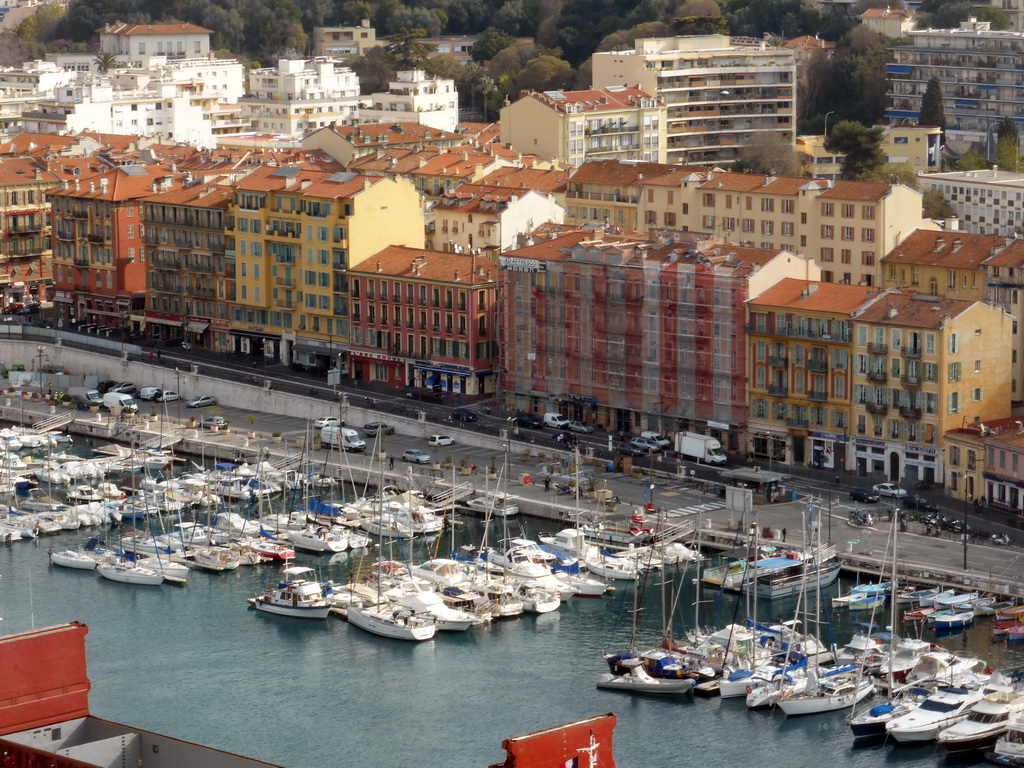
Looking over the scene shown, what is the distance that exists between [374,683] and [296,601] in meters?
6.55

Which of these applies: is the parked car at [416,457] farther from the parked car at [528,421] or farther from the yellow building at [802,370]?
the yellow building at [802,370]

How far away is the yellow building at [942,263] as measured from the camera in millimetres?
82750

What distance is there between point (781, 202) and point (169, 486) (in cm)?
2953

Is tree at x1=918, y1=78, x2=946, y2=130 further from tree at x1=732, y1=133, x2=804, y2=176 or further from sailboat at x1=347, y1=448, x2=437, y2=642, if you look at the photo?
sailboat at x1=347, y1=448, x2=437, y2=642

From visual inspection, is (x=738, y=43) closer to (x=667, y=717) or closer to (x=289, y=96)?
(x=289, y=96)

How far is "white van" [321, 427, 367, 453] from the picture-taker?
81.2m

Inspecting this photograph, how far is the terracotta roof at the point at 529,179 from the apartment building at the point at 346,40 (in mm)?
71009

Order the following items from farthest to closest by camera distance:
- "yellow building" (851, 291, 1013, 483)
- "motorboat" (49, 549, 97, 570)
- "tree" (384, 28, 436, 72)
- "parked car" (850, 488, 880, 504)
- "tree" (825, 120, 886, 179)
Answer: "tree" (384, 28, 436, 72) → "tree" (825, 120, 886, 179) → "yellow building" (851, 291, 1013, 483) → "parked car" (850, 488, 880, 504) → "motorboat" (49, 549, 97, 570)

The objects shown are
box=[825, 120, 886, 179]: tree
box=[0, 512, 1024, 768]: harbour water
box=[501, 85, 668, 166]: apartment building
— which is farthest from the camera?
box=[825, 120, 886, 179]: tree

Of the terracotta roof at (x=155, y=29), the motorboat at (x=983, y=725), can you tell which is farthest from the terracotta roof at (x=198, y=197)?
the terracotta roof at (x=155, y=29)

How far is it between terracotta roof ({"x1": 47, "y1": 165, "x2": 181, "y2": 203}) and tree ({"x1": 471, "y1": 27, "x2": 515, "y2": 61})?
5987 cm

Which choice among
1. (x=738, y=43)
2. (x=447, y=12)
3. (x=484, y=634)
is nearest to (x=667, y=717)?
(x=484, y=634)

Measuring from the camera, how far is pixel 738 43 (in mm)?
139500

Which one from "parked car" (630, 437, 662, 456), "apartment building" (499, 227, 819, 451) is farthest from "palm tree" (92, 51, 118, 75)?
"parked car" (630, 437, 662, 456)
